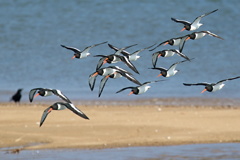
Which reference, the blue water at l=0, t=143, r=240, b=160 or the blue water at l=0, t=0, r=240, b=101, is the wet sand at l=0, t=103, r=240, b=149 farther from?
the blue water at l=0, t=0, r=240, b=101

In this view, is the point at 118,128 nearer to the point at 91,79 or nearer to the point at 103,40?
the point at 91,79

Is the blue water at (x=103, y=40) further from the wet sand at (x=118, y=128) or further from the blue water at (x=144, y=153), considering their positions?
the blue water at (x=144, y=153)

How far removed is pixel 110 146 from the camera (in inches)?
679

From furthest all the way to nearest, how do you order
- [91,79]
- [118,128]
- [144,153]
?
[118,128] → [144,153] → [91,79]

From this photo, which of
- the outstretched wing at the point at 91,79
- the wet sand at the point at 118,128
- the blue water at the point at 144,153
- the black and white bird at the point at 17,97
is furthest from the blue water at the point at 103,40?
the outstretched wing at the point at 91,79

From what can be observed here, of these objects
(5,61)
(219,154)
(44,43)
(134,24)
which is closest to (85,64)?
(5,61)

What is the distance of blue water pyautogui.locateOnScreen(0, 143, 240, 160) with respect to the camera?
1582 cm

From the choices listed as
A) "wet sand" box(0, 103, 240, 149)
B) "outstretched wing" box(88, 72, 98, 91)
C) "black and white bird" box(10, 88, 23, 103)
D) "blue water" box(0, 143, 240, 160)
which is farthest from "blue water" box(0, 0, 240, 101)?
"outstretched wing" box(88, 72, 98, 91)

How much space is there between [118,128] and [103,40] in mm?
19888

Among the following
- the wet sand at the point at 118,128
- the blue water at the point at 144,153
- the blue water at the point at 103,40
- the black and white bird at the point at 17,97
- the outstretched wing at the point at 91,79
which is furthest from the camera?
the blue water at the point at 103,40

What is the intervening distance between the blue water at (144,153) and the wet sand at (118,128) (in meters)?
0.51

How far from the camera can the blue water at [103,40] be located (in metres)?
28.2

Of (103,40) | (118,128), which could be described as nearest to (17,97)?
(118,128)

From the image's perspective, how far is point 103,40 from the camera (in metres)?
38.6
